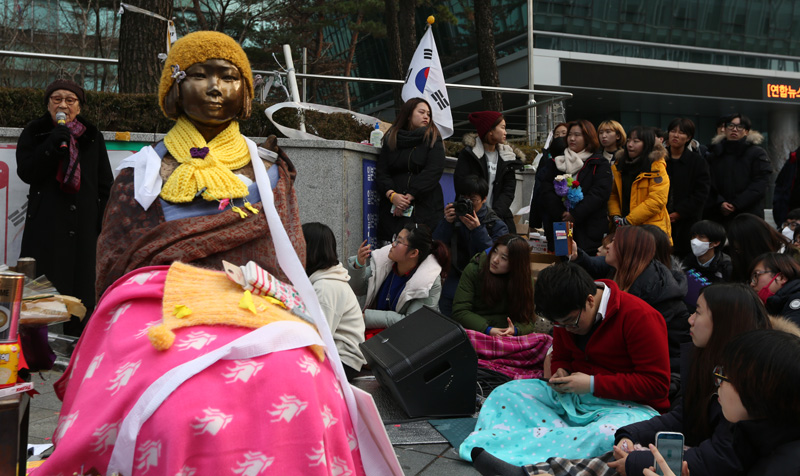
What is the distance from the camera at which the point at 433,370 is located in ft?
15.7

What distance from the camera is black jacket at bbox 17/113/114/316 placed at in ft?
19.7

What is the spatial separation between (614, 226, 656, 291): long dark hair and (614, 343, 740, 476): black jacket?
40.4 inches

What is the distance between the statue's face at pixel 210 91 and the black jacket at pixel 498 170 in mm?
4374

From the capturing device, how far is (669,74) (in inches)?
1036

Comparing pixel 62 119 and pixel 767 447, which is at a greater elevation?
pixel 62 119

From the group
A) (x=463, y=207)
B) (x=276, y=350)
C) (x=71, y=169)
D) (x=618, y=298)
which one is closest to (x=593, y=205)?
(x=463, y=207)

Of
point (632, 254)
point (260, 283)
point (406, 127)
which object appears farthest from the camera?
point (406, 127)

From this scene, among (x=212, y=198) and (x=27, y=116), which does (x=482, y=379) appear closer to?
(x=212, y=198)

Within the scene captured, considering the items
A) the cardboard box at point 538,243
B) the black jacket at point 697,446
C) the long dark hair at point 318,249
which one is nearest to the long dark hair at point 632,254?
the black jacket at point 697,446

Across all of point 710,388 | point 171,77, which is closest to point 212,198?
point 171,77

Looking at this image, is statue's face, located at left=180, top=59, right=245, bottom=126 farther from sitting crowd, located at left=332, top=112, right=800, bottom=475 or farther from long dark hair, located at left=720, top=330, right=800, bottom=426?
long dark hair, located at left=720, top=330, right=800, bottom=426

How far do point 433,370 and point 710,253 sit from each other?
247 centimetres

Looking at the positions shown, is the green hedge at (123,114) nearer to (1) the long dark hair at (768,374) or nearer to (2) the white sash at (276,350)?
(2) the white sash at (276,350)

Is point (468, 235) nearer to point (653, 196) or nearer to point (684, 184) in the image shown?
point (653, 196)
